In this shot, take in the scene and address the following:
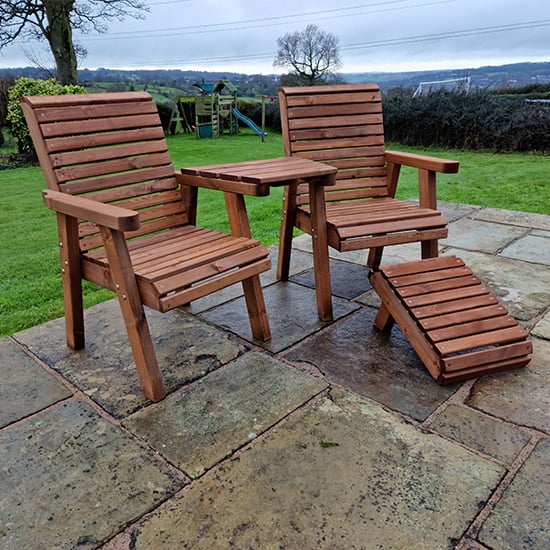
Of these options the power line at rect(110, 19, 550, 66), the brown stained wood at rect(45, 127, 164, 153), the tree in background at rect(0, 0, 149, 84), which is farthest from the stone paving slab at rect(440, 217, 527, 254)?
the power line at rect(110, 19, 550, 66)

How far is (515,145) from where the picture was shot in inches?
331

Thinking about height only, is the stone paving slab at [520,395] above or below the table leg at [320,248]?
below

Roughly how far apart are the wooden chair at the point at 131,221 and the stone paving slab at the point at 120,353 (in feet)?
0.31

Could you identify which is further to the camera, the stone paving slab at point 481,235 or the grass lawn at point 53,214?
the stone paving slab at point 481,235

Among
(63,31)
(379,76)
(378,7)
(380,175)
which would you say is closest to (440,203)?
(380,175)

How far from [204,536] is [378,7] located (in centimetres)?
3147

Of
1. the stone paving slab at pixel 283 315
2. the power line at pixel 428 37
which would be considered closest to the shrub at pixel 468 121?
the stone paving slab at pixel 283 315

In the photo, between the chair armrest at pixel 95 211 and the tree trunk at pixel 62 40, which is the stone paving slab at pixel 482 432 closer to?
the chair armrest at pixel 95 211

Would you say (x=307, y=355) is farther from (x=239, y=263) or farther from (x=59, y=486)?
(x=59, y=486)

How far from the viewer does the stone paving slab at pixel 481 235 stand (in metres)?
3.55

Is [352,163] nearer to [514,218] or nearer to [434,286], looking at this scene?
[434,286]

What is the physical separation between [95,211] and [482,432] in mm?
1499

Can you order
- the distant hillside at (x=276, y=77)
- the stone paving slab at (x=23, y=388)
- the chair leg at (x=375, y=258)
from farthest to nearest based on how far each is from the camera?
1. the distant hillside at (x=276, y=77)
2. the chair leg at (x=375, y=258)
3. the stone paving slab at (x=23, y=388)

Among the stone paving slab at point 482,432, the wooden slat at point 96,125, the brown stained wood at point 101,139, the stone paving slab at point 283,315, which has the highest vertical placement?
the wooden slat at point 96,125
